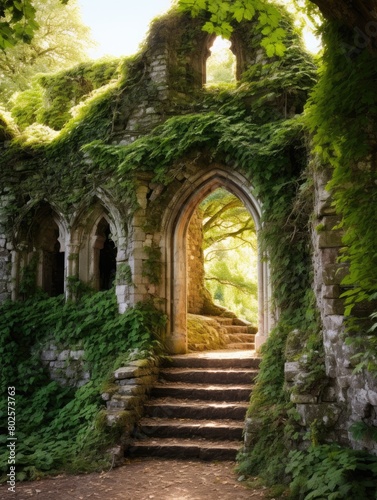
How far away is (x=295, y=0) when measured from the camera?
15.9 ft

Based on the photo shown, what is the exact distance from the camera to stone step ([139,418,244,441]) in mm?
A: 7035

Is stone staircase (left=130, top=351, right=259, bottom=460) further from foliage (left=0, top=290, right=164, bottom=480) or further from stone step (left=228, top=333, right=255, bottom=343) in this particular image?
stone step (left=228, top=333, right=255, bottom=343)

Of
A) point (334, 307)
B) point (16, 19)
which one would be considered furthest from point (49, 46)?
point (334, 307)

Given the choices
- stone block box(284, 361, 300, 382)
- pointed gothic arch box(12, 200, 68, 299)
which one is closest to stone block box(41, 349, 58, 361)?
pointed gothic arch box(12, 200, 68, 299)

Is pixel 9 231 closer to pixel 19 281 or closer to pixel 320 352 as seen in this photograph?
pixel 19 281

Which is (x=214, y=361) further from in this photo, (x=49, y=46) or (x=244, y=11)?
(x=49, y=46)

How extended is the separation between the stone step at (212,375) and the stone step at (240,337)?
3.65 metres

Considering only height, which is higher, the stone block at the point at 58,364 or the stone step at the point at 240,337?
the stone step at the point at 240,337

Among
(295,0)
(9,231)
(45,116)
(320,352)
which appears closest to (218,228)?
(45,116)

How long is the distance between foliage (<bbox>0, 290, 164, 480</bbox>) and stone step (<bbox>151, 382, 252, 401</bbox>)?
0.79 m

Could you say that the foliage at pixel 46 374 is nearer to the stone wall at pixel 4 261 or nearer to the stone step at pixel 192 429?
the stone wall at pixel 4 261

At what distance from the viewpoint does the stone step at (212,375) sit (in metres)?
8.29

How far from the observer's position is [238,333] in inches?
507

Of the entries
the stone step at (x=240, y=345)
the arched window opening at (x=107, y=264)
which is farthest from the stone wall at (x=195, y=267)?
the arched window opening at (x=107, y=264)
